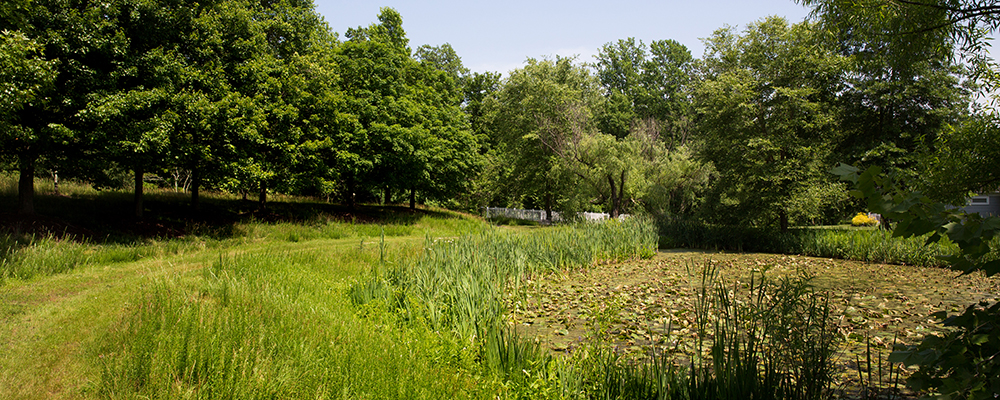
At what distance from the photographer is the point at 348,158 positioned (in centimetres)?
1925

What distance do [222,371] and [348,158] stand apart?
16170 mm

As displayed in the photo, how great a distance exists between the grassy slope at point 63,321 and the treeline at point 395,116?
3514 millimetres

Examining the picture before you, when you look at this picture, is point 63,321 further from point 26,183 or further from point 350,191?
point 350,191

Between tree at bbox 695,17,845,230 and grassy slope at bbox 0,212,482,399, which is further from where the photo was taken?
A: tree at bbox 695,17,845,230

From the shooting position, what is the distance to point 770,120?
17.9m

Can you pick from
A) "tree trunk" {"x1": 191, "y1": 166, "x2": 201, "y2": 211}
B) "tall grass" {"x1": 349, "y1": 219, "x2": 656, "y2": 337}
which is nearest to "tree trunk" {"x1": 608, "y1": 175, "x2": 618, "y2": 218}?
"tall grass" {"x1": 349, "y1": 219, "x2": 656, "y2": 337}

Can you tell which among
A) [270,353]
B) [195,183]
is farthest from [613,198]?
[270,353]

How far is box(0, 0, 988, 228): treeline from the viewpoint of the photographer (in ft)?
37.8

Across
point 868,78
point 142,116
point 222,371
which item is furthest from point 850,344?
point 868,78

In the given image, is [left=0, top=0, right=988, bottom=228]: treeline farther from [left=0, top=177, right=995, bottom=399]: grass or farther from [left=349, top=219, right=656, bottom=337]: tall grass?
[left=349, top=219, right=656, bottom=337]: tall grass

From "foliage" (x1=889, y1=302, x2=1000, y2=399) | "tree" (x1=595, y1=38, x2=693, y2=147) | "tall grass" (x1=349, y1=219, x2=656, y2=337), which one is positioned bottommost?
"tall grass" (x1=349, y1=219, x2=656, y2=337)

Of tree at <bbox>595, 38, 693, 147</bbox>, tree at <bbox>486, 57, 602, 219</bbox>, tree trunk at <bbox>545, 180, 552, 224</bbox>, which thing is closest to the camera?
tree at <bbox>486, 57, 602, 219</bbox>

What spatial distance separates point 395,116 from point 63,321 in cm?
1882

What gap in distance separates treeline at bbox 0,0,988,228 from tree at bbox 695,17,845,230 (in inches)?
2.9
